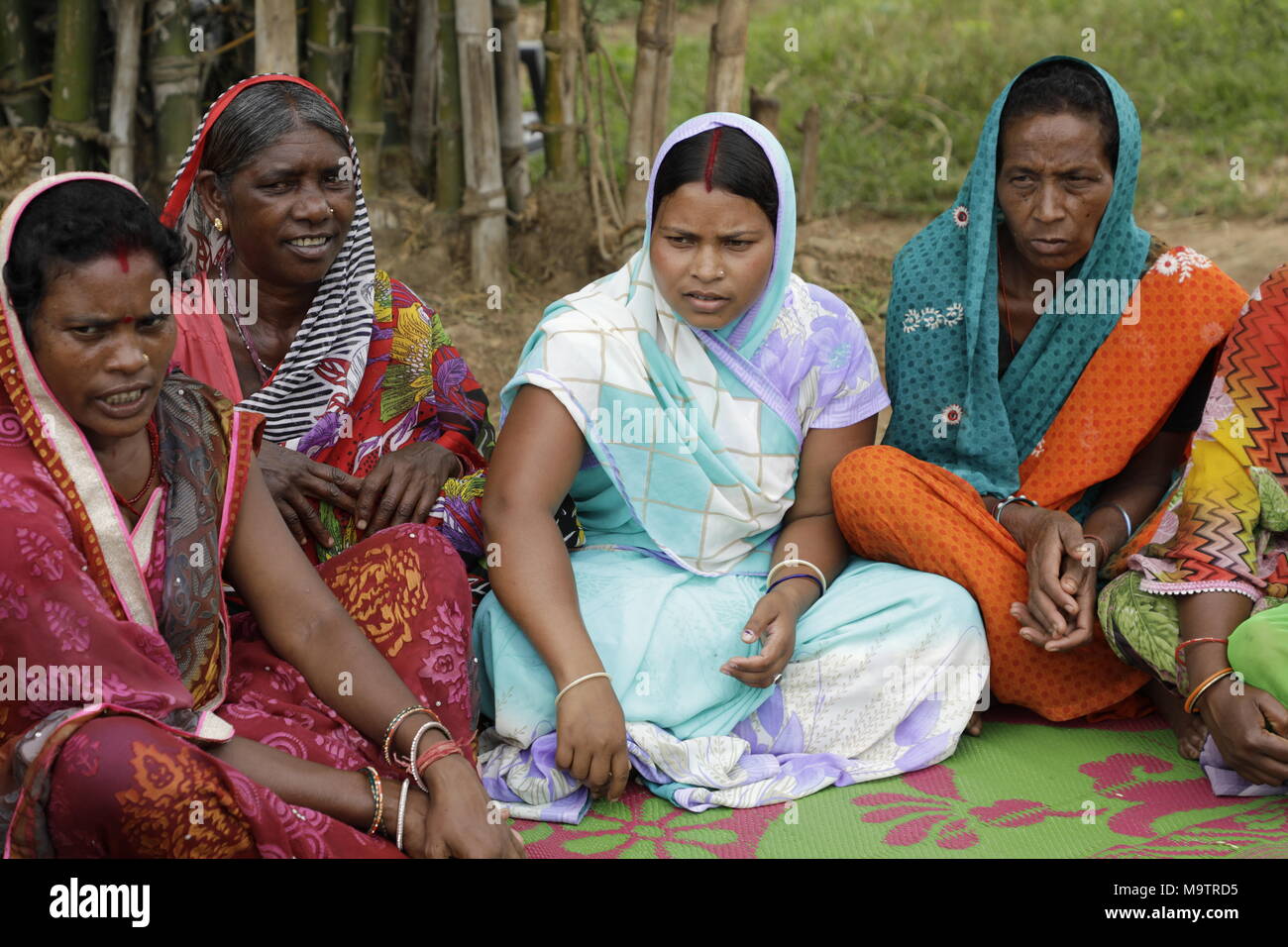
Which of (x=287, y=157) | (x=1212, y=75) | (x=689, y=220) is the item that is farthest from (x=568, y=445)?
(x=1212, y=75)

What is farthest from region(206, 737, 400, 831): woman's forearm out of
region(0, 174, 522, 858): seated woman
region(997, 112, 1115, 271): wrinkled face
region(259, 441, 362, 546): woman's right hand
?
region(997, 112, 1115, 271): wrinkled face

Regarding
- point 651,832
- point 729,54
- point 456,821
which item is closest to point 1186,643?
point 651,832

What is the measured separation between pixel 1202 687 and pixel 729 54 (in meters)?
3.59

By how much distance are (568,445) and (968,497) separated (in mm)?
1035

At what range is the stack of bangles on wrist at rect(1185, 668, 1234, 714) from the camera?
10.2ft

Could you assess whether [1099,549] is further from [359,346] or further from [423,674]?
[359,346]

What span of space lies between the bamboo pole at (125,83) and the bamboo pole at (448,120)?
3.93 ft

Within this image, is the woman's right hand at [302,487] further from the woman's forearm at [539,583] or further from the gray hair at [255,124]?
the gray hair at [255,124]

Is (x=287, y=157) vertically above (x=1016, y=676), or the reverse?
(x=287, y=157)

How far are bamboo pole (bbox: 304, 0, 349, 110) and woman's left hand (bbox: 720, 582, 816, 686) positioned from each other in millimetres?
3113

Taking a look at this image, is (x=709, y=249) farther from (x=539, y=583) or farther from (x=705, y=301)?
(x=539, y=583)

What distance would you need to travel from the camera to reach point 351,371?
3.68 m

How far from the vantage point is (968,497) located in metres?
3.68

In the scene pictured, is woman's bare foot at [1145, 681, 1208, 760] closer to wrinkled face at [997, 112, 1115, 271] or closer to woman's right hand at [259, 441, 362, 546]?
wrinkled face at [997, 112, 1115, 271]
